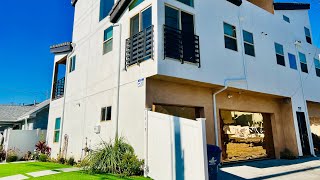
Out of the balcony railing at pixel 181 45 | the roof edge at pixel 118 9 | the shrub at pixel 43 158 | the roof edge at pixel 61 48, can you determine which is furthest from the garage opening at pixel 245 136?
the roof edge at pixel 61 48

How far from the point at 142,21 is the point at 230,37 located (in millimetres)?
5254

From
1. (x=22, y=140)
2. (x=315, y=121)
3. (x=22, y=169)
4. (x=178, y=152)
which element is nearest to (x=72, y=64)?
(x=22, y=140)

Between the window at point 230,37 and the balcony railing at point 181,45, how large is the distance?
264cm

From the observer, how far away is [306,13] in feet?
68.6

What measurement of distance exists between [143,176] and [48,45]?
15094mm

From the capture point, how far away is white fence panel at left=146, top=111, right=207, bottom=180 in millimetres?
6184

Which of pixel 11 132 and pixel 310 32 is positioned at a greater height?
pixel 310 32

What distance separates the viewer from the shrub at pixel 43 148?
52.9 feet

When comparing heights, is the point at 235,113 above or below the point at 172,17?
below

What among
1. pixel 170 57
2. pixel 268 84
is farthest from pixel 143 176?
pixel 268 84

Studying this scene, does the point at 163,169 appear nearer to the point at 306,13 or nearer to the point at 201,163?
the point at 201,163

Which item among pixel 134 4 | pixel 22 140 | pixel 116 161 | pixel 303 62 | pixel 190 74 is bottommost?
pixel 116 161

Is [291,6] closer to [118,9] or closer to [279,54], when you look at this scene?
[279,54]

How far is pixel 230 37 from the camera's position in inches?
502
